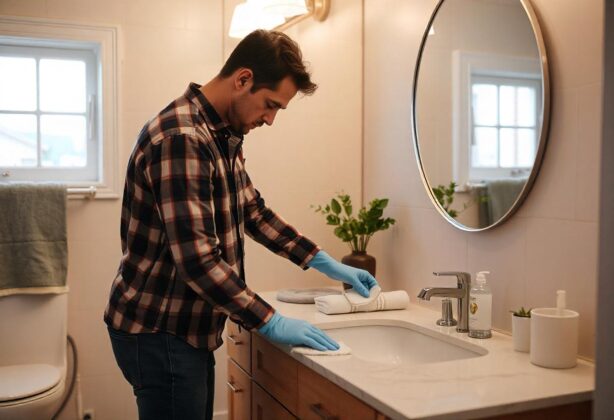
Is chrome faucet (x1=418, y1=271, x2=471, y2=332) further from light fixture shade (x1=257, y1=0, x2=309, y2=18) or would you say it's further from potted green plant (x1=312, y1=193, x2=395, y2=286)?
light fixture shade (x1=257, y1=0, x2=309, y2=18)

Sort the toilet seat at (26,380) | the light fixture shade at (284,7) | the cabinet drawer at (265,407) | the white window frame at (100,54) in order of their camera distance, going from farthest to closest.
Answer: the white window frame at (100,54) → the light fixture shade at (284,7) → the toilet seat at (26,380) → the cabinet drawer at (265,407)

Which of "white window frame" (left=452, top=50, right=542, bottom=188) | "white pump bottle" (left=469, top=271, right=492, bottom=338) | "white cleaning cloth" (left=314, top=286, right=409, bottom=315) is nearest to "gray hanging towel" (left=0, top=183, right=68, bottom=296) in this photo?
"white cleaning cloth" (left=314, top=286, right=409, bottom=315)

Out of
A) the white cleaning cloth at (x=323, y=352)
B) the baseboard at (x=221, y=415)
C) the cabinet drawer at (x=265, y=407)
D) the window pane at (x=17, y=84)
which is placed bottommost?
the baseboard at (x=221, y=415)

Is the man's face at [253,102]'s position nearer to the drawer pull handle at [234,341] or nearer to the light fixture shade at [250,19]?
the drawer pull handle at [234,341]

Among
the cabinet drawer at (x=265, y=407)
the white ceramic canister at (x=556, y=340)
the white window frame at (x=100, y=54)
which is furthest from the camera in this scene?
the white window frame at (x=100, y=54)

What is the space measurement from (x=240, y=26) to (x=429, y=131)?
2.72ft

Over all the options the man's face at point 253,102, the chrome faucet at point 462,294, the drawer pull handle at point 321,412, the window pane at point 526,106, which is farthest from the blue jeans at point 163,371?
the window pane at point 526,106

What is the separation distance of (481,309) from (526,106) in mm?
517

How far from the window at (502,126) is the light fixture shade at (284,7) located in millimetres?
770

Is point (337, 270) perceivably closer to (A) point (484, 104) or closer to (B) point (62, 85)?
(A) point (484, 104)

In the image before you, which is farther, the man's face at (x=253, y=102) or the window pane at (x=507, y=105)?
the window pane at (x=507, y=105)

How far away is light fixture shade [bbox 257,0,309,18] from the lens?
231 cm

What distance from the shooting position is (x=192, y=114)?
1527 millimetres

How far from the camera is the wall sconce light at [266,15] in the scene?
2.33 meters
